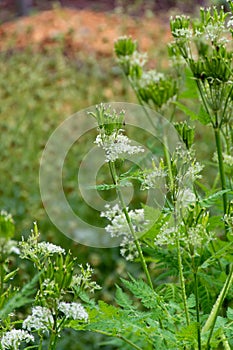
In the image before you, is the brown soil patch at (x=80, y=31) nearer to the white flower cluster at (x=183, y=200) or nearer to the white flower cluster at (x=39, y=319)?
the white flower cluster at (x=183, y=200)

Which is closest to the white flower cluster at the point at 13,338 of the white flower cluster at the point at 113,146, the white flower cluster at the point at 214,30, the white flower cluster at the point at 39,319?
the white flower cluster at the point at 39,319

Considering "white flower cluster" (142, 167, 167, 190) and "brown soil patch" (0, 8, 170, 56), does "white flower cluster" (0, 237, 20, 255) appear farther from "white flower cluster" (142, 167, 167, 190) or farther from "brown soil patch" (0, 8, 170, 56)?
"brown soil patch" (0, 8, 170, 56)

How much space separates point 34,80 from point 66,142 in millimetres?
499

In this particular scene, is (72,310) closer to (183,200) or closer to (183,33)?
(183,200)

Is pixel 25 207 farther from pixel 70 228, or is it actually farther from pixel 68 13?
pixel 68 13

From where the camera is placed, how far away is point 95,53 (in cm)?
761

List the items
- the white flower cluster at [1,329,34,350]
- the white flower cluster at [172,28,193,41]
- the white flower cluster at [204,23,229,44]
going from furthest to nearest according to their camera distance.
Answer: the white flower cluster at [172,28,193,41], the white flower cluster at [204,23,229,44], the white flower cluster at [1,329,34,350]

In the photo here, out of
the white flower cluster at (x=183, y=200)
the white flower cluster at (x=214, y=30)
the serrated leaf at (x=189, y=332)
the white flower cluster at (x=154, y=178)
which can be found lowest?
the serrated leaf at (x=189, y=332)

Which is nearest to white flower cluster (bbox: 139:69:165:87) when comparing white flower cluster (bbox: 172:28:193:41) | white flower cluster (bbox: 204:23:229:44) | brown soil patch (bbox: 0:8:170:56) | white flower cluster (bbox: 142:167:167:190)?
white flower cluster (bbox: 172:28:193:41)

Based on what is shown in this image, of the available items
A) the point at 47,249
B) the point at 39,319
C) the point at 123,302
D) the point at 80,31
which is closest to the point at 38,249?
the point at 47,249

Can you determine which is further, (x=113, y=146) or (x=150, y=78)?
(x=150, y=78)

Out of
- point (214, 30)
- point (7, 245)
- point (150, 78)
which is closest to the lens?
point (7, 245)

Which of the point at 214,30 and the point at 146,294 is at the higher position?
the point at 214,30

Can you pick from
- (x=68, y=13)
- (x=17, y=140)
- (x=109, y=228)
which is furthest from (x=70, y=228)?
(x=68, y=13)
